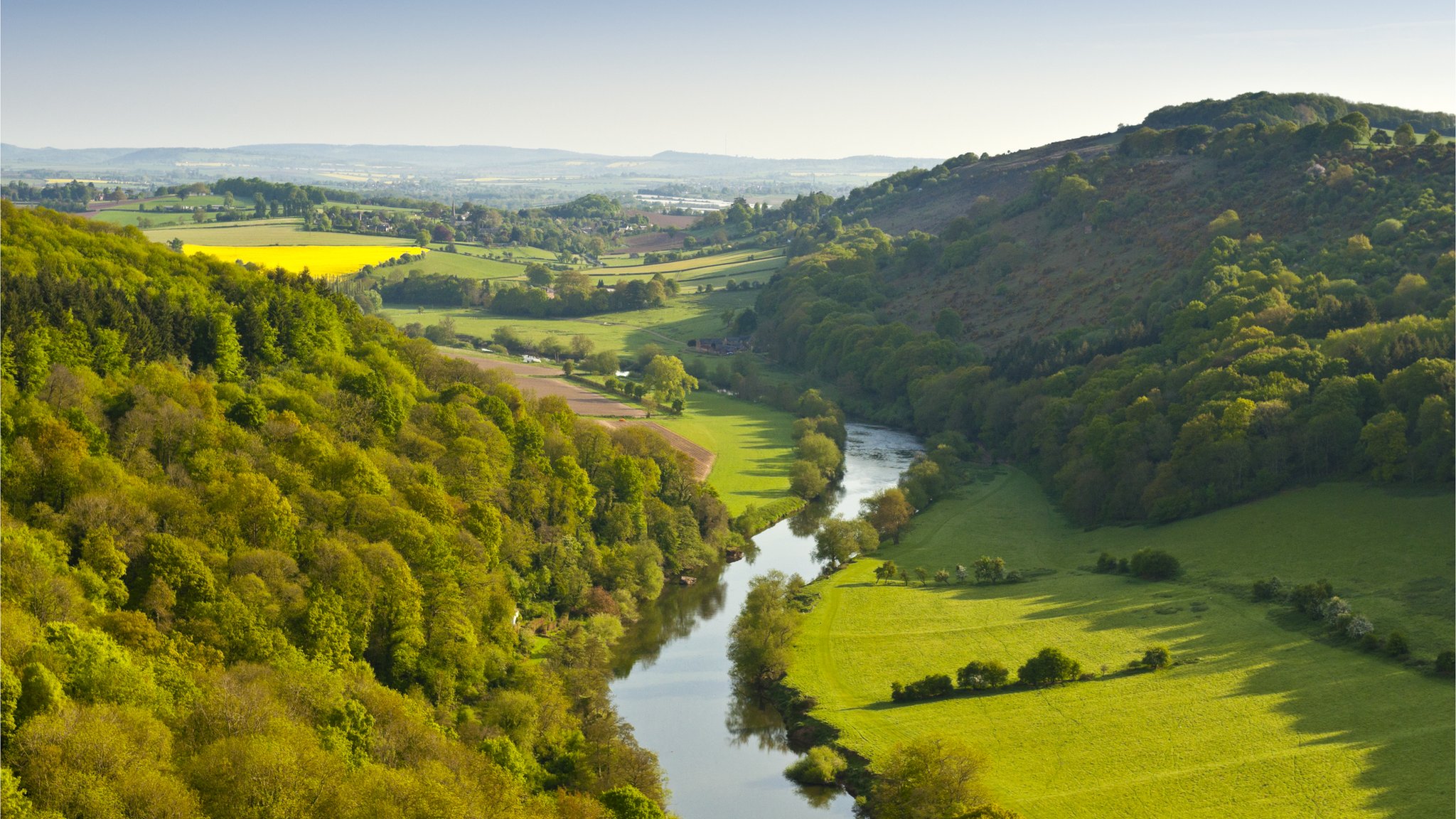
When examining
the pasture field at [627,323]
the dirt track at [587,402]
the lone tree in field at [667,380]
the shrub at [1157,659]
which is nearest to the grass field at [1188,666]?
the shrub at [1157,659]

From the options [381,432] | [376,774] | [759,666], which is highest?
[381,432]

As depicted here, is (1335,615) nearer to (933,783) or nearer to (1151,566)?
(1151,566)

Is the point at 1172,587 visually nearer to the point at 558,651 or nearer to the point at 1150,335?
the point at 558,651

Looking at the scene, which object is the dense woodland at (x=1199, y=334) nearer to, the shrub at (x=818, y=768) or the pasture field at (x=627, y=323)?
the pasture field at (x=627, y=323)

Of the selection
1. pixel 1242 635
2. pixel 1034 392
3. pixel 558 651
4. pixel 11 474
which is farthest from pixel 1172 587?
pixel 11 474

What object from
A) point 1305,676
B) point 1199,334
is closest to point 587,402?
point 1199,334

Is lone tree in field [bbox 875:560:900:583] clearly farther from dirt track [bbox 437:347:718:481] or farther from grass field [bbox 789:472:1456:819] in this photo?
dirt track [bbox 437:347:718:481]
